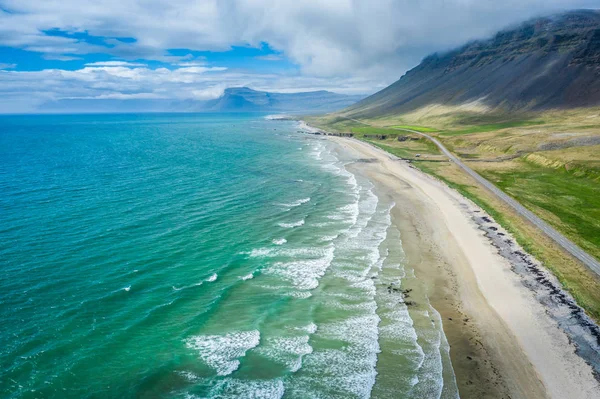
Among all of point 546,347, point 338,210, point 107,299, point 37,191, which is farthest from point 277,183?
point 546,347

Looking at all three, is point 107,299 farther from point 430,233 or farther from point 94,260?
point 430,233

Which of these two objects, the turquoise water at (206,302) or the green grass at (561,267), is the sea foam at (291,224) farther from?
the green grass at (561,267)

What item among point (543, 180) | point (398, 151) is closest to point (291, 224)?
point (543, 180)

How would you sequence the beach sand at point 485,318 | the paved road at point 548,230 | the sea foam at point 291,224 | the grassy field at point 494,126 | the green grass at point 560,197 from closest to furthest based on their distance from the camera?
the beach sand at point 485,318, the paved road at point 548,230, the green grass at point 560,197, the sea foam at point 291,224, the grassy field at point 494,126

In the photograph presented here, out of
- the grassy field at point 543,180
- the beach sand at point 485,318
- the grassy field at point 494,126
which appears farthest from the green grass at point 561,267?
the grassy field at point 494,126

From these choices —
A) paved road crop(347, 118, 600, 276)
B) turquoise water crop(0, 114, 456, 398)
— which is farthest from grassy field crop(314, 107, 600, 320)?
turquoise water crop(0, 114, 456, 398)

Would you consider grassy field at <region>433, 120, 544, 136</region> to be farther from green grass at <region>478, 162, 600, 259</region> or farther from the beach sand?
the beach sand
